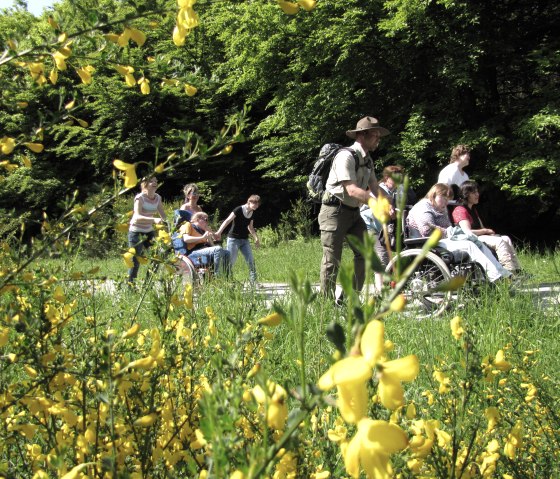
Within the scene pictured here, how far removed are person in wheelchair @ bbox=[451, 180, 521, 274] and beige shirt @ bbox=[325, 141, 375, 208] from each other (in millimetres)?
1333

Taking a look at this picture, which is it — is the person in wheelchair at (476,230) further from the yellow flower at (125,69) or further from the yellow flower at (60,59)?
the yellow flower at (60,59)

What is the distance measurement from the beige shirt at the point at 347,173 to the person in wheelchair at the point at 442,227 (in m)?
0.79

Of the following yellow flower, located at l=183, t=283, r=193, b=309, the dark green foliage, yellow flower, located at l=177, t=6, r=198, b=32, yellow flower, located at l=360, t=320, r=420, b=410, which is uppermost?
the dark green foliage

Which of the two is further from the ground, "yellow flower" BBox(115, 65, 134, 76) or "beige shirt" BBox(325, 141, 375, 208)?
"yellow flower" BBox(115, 65, 134, 76)

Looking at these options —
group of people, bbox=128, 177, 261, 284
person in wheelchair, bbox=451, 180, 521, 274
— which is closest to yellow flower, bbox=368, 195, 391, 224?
person in wheelchair, bbox=451, 180, 521, 274

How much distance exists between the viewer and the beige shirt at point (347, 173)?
4.45 meters

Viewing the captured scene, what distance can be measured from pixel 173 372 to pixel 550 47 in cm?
1186

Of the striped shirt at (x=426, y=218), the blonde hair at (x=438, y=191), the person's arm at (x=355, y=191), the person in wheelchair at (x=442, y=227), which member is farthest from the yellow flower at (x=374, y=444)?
the blonde hair at (x=438, y=191)

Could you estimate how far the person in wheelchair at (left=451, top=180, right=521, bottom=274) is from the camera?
18.1ft

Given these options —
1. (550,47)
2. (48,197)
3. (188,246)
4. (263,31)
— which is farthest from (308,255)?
(48,197)

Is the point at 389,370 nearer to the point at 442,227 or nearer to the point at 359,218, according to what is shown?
the point at 359,218

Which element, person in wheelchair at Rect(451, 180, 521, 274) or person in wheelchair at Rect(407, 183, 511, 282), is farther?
person in wheelchair at Rect(451, 180, 521, 274)

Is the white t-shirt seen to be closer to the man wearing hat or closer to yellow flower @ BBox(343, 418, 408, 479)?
the man wearing hat

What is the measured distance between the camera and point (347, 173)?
4.43 m
